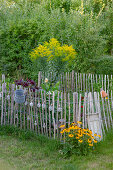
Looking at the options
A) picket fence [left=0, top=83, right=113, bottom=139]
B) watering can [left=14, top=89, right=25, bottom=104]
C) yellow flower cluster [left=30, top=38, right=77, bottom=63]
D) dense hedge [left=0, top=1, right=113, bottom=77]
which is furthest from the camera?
dense hedge [left=0, top=1, right=113, bottom=77]

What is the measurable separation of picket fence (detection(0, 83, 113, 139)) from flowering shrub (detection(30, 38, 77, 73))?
10.4ft

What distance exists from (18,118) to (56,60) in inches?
148

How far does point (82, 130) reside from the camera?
4730mm

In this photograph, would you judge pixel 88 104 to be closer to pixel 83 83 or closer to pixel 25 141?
pixel 25 141

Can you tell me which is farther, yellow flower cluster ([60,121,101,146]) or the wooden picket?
the wooden picket

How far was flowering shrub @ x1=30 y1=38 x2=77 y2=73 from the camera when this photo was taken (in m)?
8.85

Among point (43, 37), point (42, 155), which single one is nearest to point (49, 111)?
point (42, 155)

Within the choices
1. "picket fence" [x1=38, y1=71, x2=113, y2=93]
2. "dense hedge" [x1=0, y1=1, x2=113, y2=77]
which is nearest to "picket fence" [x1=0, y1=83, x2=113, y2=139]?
"picket fence" [x1=38, y1=71, x2=113, y2=93]

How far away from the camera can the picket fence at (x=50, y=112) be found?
16.4 ft

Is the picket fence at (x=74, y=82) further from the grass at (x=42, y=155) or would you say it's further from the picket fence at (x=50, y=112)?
the grass at (x=42, y=155)

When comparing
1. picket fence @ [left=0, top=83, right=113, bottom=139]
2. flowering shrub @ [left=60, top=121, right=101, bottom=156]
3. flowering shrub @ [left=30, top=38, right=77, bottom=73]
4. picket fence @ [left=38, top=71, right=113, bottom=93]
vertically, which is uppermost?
flowering shrub @ [left=30, top=38, right=77, bottom=73]

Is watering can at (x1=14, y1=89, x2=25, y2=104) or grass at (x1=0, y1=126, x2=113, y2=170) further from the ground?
watering can at (x1=14, y1=89, x2=25, y2=104)

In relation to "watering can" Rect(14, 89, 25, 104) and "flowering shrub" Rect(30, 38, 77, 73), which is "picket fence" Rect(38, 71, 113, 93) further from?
"watering can" Rect(14, 89, 25, 104)

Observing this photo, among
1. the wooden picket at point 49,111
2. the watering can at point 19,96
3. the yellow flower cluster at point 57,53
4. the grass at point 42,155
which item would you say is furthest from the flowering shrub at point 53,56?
the grass at point 42,155
